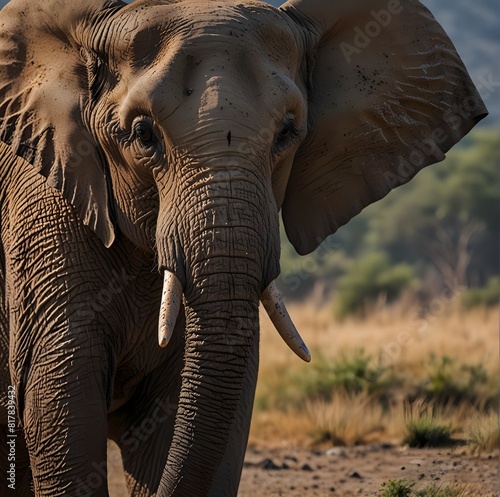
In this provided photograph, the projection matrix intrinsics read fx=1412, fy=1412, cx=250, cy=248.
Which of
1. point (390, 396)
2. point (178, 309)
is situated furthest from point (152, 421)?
point (390, 396)

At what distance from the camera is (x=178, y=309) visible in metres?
5.27

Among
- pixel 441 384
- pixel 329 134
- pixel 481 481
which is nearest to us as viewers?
pixel 329 134

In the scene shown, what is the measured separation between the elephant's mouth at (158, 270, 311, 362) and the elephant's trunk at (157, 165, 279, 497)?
0.02m

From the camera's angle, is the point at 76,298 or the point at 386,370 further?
the point at 386,370

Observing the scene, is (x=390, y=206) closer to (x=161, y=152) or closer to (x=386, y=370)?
(x=386, y=370)

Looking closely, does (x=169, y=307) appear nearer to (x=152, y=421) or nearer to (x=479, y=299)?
(x=152, y=421)

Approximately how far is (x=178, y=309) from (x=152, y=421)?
4.81 feet

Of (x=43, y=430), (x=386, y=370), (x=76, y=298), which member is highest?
(x=76, y=298)

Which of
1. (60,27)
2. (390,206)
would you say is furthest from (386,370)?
(390,206)

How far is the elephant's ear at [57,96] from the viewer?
589 centimetres

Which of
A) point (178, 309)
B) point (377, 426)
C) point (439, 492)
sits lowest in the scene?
point (377, 426)

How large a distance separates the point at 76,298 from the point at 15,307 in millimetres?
329

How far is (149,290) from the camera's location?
625 cm

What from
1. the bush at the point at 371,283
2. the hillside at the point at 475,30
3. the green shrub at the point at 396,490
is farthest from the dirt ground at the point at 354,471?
the hillside at the point at 475,30
